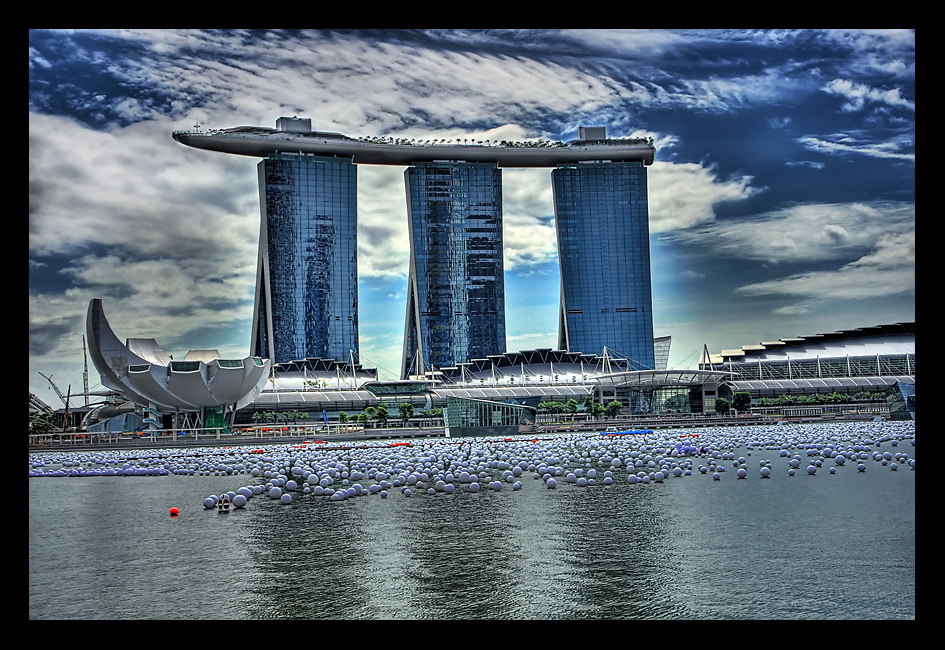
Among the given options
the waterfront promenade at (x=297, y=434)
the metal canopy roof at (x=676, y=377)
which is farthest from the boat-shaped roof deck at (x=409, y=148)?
the waterfront promenade at (x=297, y=434)

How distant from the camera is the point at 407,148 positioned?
480 feet

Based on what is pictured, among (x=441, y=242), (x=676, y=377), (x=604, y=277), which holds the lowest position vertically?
(x=676, y=377)

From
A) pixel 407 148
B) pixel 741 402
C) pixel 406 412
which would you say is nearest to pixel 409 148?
pixel 407 148

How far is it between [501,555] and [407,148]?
131 meters

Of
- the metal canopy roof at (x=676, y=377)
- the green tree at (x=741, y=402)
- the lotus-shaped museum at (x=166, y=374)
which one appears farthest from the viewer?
the metal canopy roof at (x=676, y=377)

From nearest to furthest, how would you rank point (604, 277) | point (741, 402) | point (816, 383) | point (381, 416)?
point (741, 402), point (381, 416), point (816, 383), point (604, 277)

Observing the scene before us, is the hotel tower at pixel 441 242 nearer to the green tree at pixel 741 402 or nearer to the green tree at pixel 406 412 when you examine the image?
the green tree at pixel 406 412

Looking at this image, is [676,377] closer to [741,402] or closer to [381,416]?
[741,402]

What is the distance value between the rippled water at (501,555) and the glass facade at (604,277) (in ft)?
367

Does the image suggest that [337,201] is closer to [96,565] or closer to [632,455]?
[632,455]

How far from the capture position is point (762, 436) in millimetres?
54062

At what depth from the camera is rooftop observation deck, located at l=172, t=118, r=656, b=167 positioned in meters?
140

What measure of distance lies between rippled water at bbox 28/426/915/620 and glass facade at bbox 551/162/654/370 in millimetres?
111911

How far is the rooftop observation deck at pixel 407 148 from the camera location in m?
140
